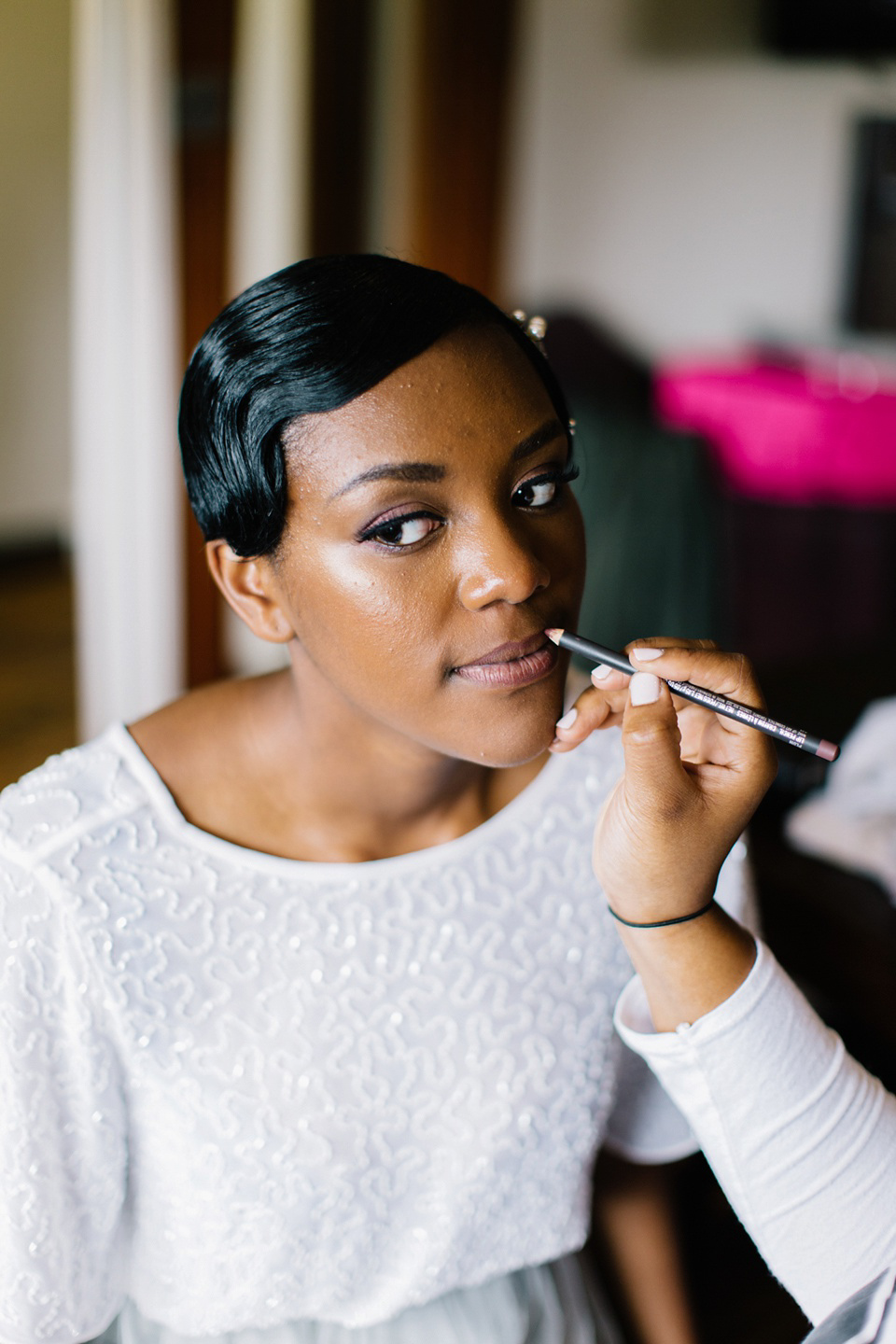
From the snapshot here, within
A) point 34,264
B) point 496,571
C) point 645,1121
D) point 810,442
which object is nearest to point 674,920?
point 496,571

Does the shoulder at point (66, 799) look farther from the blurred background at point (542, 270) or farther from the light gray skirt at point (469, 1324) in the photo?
the blurred background at point (542, 270)

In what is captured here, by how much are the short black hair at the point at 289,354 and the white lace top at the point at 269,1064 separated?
0.74ft

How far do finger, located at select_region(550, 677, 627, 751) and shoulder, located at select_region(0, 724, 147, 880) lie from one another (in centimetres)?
31

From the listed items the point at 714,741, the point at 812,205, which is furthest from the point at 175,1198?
the point at 812,205

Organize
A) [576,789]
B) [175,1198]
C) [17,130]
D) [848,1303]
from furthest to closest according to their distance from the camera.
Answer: [17,130], [576,789], [175,1198], [848,1303]

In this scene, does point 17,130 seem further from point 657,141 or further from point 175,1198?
point 175,1198

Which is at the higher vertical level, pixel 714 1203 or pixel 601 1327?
pixel 601 1327

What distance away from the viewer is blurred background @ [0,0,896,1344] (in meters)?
2.76

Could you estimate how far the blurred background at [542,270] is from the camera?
2764 millimetres

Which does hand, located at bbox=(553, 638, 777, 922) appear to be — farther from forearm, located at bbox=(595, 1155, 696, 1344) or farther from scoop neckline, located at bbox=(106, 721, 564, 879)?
forearm, located at bbox=(595, 1155, 696, 1344)

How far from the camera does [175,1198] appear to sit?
3.02 ft

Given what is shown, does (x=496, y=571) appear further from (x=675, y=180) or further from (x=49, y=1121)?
(x=675, y=180)

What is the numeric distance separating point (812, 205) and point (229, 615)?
93.5 inches

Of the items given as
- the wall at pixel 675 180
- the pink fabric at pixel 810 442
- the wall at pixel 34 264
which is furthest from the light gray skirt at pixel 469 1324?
the wall at pixel 34 264
